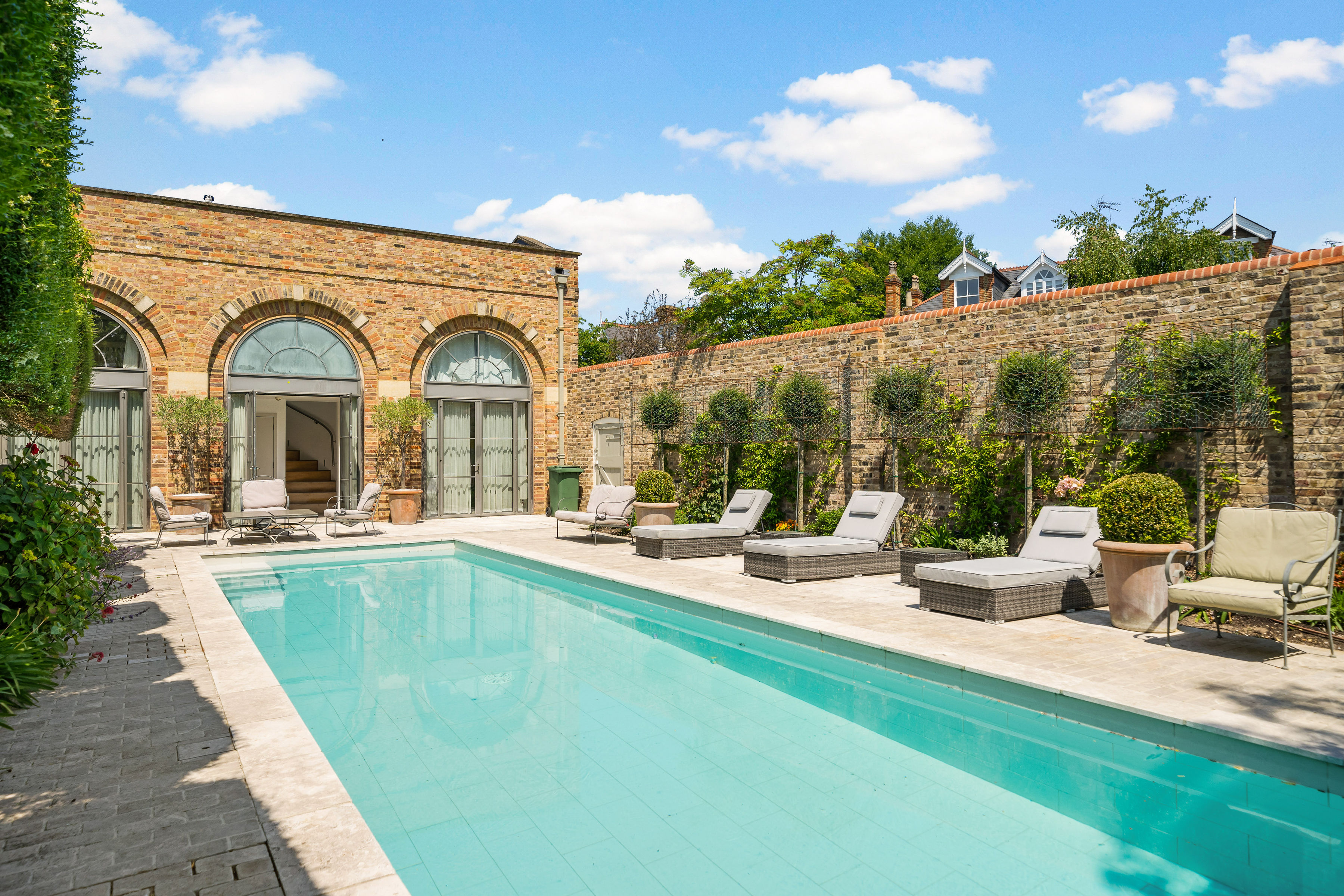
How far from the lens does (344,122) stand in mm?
11219

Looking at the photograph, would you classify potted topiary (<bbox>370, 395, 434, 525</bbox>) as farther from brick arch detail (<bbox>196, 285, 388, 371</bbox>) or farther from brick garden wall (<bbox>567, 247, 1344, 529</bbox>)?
brick garden wall (<bbox>567, 247, 1344, 529</bbox>)

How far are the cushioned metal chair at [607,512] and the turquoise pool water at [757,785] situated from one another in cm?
553

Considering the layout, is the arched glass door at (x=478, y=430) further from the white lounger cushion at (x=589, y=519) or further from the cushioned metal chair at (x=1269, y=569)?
the cushioned metal chair at (x=1269, y=569)

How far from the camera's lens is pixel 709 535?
32.4ft

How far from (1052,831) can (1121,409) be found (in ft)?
17.8

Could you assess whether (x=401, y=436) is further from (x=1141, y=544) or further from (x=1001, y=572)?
(x=1141, y=544)

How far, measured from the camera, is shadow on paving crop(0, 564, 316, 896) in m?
2.32

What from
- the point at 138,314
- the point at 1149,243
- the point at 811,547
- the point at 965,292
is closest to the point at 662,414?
the point at 811,547

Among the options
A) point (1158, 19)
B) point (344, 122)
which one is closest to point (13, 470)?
point (344, 122)

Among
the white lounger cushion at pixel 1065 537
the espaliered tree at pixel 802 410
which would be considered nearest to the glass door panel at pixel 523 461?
the espaliered tree at pixel 802 410

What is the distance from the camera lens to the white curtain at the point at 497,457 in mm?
16141

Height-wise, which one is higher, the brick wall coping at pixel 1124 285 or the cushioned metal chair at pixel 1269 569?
the brick wall coping at pixel 1124 285

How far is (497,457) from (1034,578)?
39.7ft

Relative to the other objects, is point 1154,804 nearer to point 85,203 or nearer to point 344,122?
point 344,122
